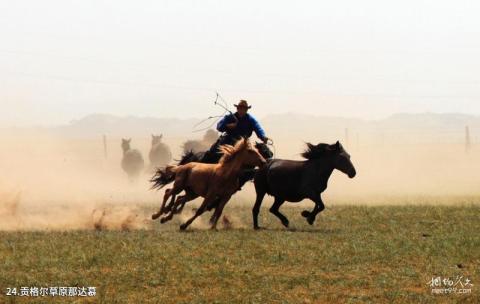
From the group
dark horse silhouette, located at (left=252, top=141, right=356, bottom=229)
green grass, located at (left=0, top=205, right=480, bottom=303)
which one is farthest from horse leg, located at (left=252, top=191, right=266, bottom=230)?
green grass, located at (left=0, top=205, right=480, bottom=303)

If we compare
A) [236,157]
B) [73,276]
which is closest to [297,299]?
[73,276]

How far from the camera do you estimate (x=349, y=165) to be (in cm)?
1672

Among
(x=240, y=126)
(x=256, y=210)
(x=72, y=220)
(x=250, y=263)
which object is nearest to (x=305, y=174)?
(x=256, y=210)

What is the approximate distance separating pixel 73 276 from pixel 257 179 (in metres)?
7.08

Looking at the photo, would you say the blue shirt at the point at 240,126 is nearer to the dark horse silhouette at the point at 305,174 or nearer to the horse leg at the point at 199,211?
the dark horse silhouette at the point at 305,174

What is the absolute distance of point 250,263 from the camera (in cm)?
1163

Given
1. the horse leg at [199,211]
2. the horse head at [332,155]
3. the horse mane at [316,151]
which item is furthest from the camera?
the horse mane at [316,151]

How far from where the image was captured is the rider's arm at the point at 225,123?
17.2 metres

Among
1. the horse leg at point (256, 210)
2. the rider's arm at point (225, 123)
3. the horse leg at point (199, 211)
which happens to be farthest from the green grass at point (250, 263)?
the rider's arm at point (225, 123)

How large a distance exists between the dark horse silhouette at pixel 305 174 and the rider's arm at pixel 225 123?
119 cm

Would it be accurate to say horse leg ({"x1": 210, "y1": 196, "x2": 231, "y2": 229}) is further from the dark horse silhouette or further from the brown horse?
the dark horse silhouette

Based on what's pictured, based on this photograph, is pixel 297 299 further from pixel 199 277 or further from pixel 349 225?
pixel 349 225

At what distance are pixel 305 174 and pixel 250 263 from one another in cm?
531

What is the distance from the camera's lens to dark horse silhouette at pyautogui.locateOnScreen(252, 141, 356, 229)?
1659cm
